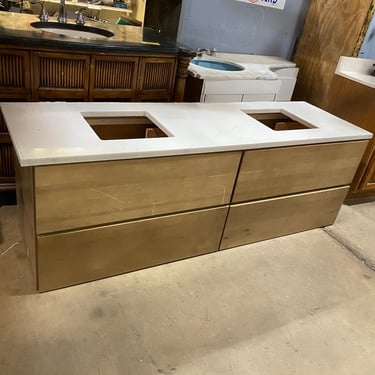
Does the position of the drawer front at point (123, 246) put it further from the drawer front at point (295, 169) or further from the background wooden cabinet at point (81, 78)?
the background wooden cabinet at point (81, 78)

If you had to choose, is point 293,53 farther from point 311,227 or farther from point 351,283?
point 351,283

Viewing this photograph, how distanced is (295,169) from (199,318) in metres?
0.85

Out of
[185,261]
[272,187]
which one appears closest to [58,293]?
[185,261]

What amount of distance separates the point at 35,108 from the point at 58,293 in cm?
77

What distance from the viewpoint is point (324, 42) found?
9.93 ft

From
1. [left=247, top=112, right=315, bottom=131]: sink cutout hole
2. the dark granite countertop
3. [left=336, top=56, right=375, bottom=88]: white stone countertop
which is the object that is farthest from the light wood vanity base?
[left=336, top=56, right=375, bottom=88]: white stone countertop

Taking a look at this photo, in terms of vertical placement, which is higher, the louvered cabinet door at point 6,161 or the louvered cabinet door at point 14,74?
the louvered cabinet door at point 14,74

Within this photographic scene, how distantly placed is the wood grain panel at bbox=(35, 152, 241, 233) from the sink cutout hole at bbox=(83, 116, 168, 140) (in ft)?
0.85

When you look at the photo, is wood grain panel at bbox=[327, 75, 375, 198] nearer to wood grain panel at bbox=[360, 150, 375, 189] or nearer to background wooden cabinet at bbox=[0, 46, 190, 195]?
wood grain panel at bbox=[360, 150, 375, 189]

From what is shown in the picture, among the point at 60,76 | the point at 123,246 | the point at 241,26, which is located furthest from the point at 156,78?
the point at 241,26

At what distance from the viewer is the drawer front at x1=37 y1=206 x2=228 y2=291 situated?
1.52 meters

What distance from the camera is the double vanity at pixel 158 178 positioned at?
1.40m

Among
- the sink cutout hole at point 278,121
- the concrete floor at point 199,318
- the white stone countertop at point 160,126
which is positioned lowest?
the concrete floor at point 199,318

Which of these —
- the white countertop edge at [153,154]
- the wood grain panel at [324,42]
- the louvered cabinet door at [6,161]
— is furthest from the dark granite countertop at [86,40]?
the wood grain panel at [324,42]
